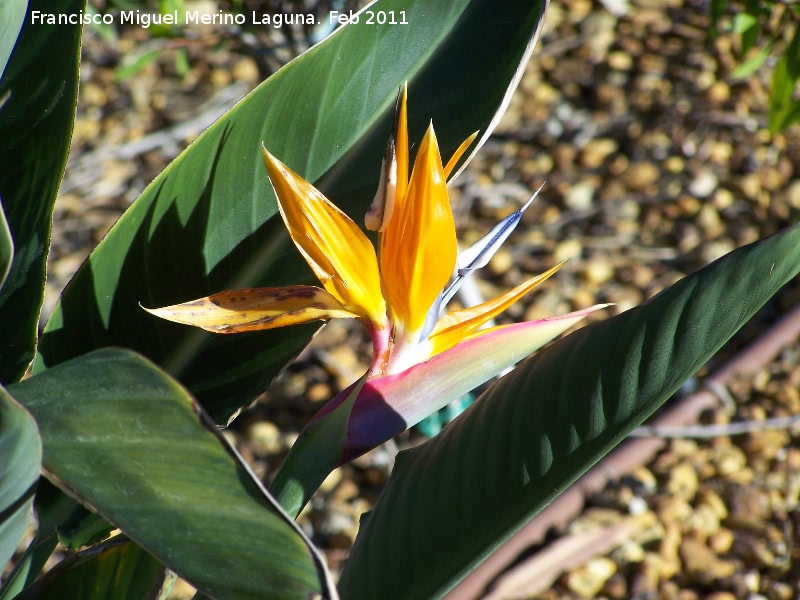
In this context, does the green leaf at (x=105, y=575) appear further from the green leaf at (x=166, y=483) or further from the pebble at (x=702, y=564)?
the pebble at (x=702, y=564)

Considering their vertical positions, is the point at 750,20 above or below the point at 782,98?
above

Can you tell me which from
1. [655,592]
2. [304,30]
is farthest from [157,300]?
[655,592]

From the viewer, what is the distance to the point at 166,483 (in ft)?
1.49

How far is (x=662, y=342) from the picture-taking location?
535mm

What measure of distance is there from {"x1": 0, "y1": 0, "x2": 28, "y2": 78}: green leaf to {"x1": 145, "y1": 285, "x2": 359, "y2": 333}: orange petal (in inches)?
8.3

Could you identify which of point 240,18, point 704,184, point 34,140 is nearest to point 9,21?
point 34,140

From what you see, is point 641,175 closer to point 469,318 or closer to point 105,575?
point 469,318

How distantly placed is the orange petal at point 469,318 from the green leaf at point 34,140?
365 millimetres

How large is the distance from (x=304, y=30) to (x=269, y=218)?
706 mm

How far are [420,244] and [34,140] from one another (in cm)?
40

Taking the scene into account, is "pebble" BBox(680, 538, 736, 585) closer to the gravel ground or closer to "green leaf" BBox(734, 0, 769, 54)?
the gravel ground

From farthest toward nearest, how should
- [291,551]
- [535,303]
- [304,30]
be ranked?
1. [535,303]
2. [304,30]
3. [291,551]

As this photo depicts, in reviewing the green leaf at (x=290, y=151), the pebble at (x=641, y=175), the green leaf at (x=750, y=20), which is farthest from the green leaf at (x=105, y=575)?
the pebble at (x=641, y=175)

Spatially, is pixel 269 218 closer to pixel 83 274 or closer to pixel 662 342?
pixel 83 274
